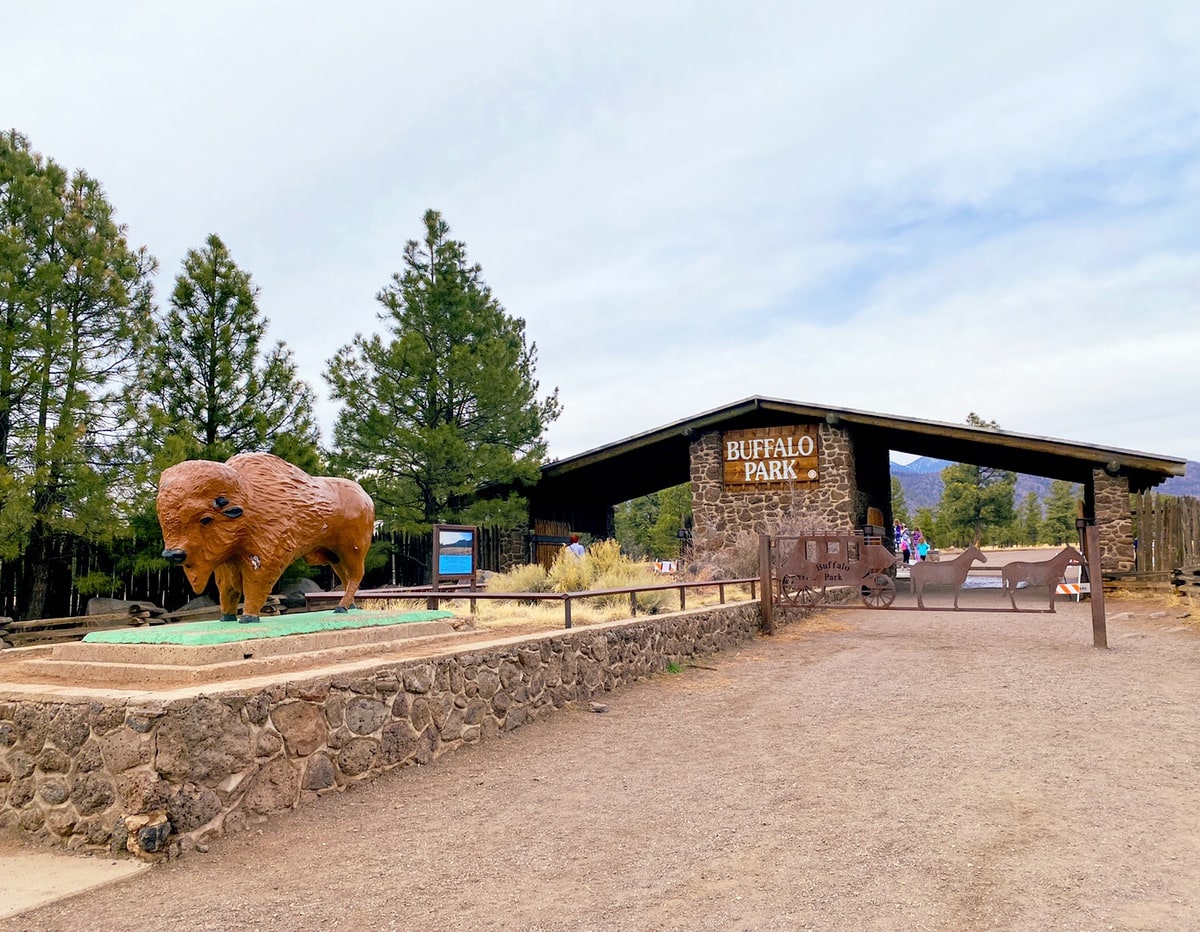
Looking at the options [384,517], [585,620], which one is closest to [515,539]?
[384,517]

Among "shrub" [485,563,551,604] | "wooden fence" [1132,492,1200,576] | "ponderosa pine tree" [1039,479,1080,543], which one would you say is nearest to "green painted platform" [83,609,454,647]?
"shrub" [485,563,551,604]

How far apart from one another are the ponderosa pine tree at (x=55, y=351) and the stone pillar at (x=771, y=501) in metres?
12.2

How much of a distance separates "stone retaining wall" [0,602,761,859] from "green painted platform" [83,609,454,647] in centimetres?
70

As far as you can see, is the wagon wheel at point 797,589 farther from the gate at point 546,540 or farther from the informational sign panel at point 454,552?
the gate at point 546,540

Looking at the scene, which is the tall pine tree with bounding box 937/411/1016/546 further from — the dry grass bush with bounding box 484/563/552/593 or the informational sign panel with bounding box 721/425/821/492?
the dry grass bush with bounding box 484/563/552/593

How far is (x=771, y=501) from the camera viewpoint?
65.1 feet

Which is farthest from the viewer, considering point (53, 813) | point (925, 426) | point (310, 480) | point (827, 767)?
point (925, 426)

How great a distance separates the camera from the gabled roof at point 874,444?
16.8 m

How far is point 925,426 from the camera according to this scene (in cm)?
1797

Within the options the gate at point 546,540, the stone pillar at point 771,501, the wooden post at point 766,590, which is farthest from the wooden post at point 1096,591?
the gate at point 546,540

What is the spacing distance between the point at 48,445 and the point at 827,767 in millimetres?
11699

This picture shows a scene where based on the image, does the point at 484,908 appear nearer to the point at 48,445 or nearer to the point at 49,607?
the point at 48,445

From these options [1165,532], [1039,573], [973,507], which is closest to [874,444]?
[1165,532]

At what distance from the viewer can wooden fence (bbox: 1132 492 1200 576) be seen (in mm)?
15516
